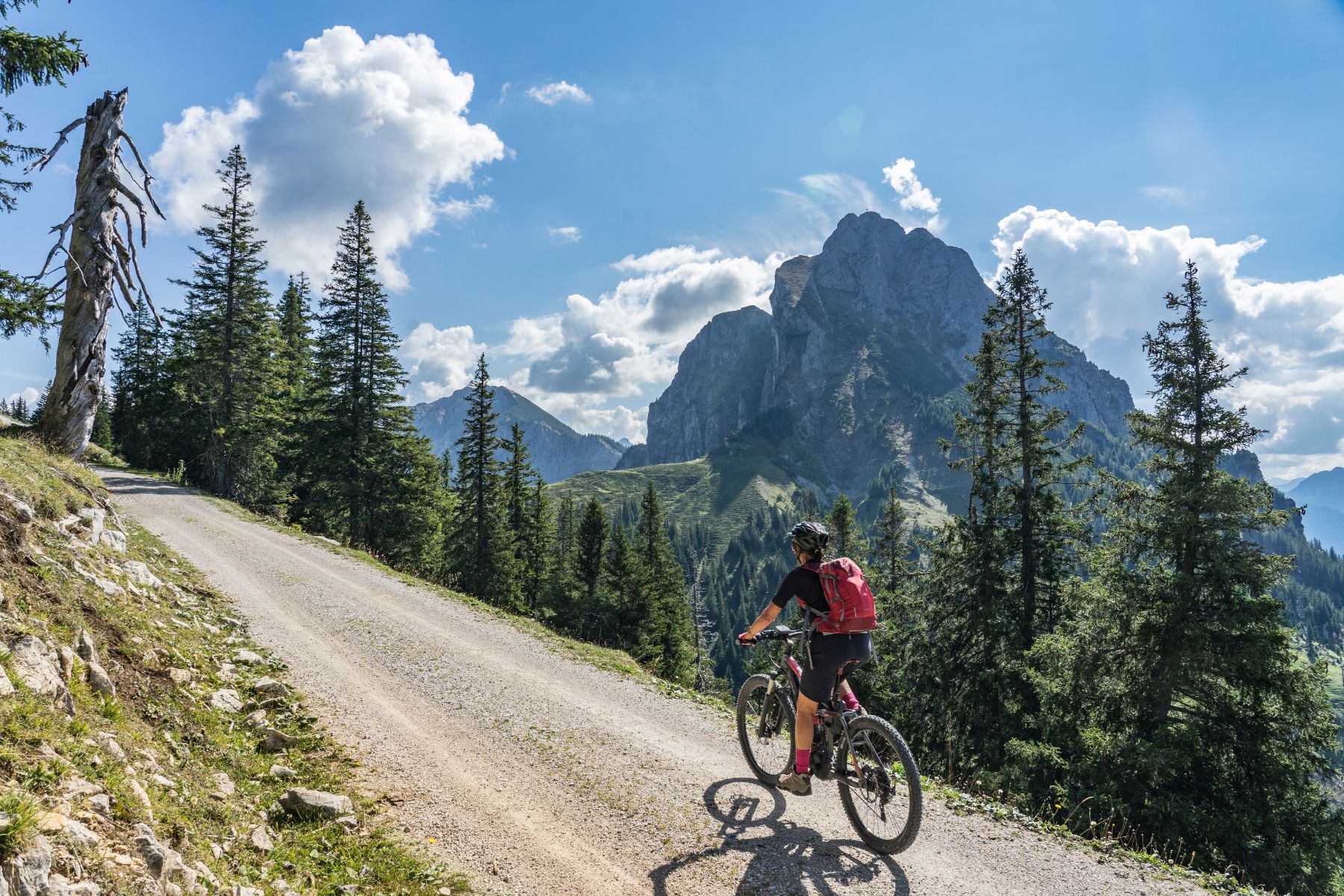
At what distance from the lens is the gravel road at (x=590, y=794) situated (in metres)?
5.45

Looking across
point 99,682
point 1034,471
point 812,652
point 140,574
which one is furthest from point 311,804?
point 1034,471

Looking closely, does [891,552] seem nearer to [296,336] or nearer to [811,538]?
[811,538]

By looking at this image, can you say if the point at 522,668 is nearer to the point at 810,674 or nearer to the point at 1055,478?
the point at 810,674

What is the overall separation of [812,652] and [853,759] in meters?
1.09

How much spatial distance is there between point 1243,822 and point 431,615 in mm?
20900

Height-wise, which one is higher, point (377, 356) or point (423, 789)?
point (377, 356)

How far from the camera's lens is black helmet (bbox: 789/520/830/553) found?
666 cm

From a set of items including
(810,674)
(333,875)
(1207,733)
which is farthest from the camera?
(1207,733)

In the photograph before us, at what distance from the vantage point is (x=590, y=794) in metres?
6.64

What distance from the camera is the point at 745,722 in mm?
7863

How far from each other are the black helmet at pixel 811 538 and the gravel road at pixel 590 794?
285 centimetres

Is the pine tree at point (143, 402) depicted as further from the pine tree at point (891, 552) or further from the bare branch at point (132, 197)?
the pine tree at point (891, 552)

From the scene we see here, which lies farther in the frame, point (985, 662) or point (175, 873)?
point (985, 662)

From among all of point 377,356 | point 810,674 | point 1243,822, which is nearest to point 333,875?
point 810,674
